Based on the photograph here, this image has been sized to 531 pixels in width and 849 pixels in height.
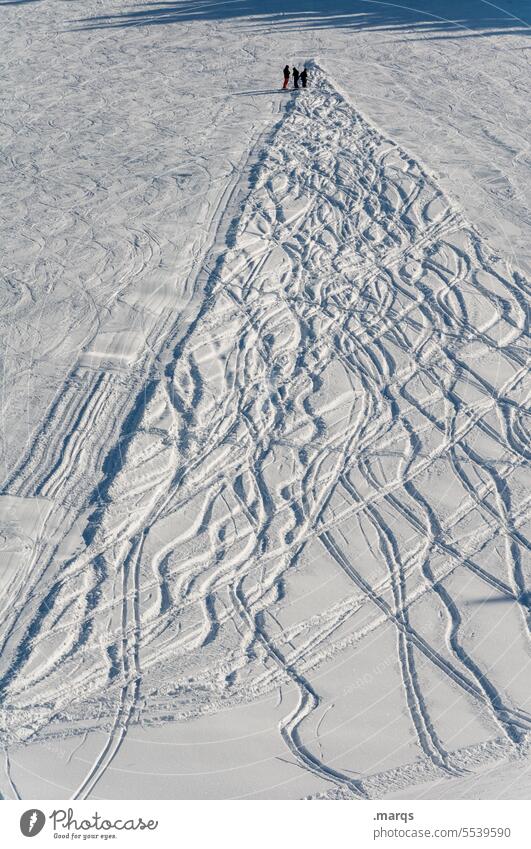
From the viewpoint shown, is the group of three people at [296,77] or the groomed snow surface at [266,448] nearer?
the groomed snow surface at [266,448]

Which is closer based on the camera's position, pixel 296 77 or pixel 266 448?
pixel 266 448

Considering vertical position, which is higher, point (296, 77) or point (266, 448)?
point (296, 77)

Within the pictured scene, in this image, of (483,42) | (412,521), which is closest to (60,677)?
(412,521)

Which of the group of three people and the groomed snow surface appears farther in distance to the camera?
the group of three people

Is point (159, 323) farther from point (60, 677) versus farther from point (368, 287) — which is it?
point (60, 677)

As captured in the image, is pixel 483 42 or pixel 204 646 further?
pixel 483 42

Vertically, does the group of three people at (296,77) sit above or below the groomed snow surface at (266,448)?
above

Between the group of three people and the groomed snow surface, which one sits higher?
the group of three people
